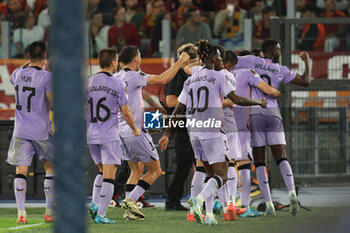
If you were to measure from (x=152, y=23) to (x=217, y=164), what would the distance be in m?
5.83

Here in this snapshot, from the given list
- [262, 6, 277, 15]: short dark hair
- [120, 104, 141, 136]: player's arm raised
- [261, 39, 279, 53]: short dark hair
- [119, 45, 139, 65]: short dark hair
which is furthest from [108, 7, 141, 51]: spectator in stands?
[120, 104, 141, 136]: player's arm raised

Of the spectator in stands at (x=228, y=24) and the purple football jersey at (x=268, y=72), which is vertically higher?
the spectator in stands at (x=228, y=24)

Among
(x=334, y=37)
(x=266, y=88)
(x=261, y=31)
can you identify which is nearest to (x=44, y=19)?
(x=261, y=31)

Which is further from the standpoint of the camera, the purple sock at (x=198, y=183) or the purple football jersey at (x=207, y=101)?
the purple sock at (x=198, y=183)

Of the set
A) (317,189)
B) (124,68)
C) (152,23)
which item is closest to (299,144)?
(317,189)

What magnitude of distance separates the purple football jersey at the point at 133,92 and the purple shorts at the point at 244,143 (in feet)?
3.95

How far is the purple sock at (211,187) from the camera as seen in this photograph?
7.35 meters

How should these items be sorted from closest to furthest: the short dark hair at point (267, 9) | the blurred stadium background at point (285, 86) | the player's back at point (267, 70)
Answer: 1. the player's back at point (267, 70)
2. the blurred stadium background at point (285, 86)
3. the short dark hair at point (267, 9)

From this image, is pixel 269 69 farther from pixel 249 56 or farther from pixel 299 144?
pixel 299 144

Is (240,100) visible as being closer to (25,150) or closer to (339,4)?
(25,150)

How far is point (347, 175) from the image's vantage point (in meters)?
12.2

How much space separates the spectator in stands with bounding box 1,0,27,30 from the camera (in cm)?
1306

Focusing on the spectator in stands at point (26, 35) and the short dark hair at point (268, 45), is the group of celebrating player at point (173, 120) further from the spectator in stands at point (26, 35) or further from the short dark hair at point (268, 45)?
the spectator in stands at point (26, 35)

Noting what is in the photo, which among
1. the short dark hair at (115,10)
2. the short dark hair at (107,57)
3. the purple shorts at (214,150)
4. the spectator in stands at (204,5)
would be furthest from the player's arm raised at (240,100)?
the spectator in stands at (204,5)
